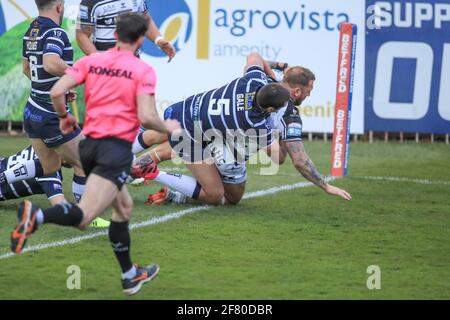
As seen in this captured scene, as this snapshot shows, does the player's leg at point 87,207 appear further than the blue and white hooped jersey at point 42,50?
No

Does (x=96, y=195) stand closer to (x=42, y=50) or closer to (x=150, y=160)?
(x=42, y=50)

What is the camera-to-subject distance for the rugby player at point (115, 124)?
721 centimetres

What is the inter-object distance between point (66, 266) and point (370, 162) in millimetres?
7675

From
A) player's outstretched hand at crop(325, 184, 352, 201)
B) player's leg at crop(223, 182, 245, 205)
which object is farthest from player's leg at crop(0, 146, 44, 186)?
player's outstretched hand at crop(325, 184, 352, 201)

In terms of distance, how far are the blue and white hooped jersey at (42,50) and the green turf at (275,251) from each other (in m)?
1.30

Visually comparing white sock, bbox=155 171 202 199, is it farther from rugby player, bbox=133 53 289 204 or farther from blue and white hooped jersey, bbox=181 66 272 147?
blue and white hooped jersey, bbox=181 66 272 147

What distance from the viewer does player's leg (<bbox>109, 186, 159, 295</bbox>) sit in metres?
7.35

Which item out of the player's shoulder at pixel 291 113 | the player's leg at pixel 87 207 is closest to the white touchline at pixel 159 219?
the player's shoulder at pixel 291 113

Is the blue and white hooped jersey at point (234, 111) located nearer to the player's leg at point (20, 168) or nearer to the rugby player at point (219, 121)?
the rugby player at point (219, 121)

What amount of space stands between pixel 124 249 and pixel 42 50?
276 cm

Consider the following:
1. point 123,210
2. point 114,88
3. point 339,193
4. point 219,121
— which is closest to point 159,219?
point 219,121

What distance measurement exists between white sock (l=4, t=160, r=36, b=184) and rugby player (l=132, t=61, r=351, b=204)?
127 centimetres

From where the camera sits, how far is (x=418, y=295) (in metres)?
7.51
